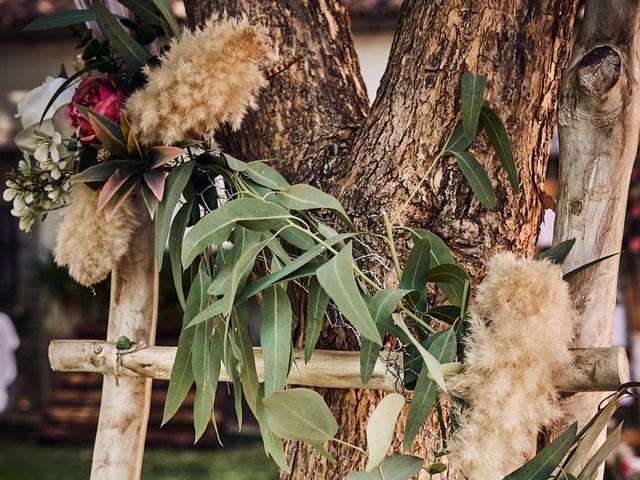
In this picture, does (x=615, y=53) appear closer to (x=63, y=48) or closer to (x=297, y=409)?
(x=297, y=409)

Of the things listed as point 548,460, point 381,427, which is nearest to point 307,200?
point 381,427

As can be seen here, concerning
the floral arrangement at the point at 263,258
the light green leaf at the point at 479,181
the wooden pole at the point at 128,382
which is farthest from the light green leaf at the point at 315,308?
the wooden pole at the point at 128,382

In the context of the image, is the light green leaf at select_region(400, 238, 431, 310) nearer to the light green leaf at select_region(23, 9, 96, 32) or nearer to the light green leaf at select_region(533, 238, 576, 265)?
the light green leaf at select_region(533, 238, 576, 265)

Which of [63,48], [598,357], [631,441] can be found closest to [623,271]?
[631,441]

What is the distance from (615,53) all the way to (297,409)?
618 millimetres

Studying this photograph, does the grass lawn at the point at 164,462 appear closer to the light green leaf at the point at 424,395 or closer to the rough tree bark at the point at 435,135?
the rough tree bark at the point at 435,135

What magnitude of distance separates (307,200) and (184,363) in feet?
0.90

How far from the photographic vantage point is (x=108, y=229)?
1.18m

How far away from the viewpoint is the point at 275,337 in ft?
3.18

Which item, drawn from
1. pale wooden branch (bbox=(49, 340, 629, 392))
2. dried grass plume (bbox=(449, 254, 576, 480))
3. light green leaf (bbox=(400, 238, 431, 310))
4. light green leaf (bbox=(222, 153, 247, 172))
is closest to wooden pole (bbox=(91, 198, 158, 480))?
pale wooden branch (bbox=(49, 340, 629, 392))

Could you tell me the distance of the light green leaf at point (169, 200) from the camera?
105cm

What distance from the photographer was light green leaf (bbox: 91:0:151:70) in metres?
1.13

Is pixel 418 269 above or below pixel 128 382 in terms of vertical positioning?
above

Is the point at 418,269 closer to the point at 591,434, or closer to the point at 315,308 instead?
the point at 315,308
